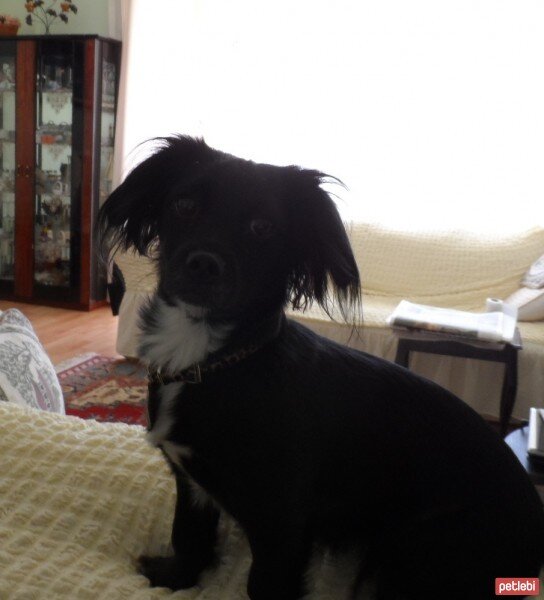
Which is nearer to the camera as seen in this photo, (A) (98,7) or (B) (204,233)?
(B) (204,233)

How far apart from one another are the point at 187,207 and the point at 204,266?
14cm

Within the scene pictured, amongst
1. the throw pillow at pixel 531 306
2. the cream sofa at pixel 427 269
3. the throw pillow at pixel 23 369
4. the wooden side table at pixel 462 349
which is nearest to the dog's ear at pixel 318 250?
the throw pillow at pixel 23 369

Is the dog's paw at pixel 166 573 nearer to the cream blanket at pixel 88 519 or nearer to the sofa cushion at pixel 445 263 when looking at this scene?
the cream blanket at pixel 88 519

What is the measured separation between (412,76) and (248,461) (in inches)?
151

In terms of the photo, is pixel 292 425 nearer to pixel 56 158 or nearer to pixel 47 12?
pixel 56 158

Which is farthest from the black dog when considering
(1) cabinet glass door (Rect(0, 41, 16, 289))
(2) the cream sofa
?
(1) cabinet glass door (Rect(0, 41, 16, 289))

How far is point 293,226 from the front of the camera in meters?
1.10

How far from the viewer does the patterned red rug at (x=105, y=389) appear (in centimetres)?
295

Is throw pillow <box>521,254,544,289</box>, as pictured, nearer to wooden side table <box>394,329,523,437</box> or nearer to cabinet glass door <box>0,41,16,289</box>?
wooden side table <box>394,329,523,437</box>

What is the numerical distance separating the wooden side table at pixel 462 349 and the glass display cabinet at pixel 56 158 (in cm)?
263

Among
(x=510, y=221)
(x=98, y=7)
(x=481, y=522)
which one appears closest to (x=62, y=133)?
(x=98, y=7)

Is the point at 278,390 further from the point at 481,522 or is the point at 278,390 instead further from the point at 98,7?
the point at 98,7

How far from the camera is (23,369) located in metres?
1.49

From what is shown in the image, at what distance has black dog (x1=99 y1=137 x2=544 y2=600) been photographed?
0.92 m
